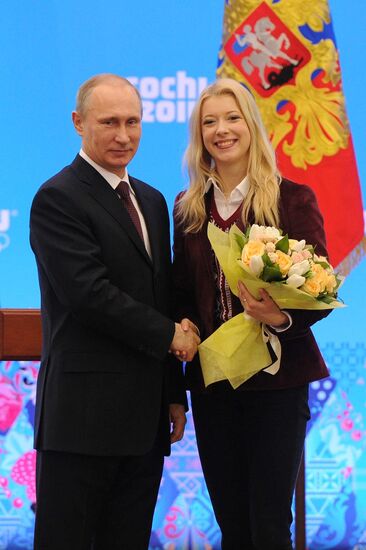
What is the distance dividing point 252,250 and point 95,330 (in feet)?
1.54

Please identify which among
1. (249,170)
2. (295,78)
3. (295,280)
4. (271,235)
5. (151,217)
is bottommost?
(295,280)

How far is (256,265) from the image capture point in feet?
6.10

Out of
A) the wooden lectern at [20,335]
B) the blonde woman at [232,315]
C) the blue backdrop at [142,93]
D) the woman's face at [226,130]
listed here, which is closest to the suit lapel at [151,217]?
the blonde woman at [232,315]

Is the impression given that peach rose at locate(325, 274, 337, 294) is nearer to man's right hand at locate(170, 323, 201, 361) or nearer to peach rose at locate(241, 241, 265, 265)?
peach rose at locate(241, 241, 265, 265)

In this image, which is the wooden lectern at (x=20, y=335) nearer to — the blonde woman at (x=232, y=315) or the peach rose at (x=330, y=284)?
the blonde woman at (x=232, y=315)

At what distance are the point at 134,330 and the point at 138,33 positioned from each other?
1692mm

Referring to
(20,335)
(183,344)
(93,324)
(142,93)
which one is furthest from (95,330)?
(142,93)

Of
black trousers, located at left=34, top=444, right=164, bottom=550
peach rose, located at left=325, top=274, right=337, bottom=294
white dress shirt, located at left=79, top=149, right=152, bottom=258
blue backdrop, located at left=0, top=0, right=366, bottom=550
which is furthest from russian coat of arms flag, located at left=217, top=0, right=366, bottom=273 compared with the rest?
black trousers, located at left=34, top=444, right=164, bottom=550

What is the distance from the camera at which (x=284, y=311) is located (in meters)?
2.02

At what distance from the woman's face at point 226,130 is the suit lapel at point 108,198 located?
0.35 meters

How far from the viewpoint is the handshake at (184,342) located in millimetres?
2055

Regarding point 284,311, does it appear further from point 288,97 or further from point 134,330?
point 288,97

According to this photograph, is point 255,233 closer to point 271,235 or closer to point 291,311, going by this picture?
point 271,235

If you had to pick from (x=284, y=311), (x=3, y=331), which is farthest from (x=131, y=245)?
(x=3, y=331)
